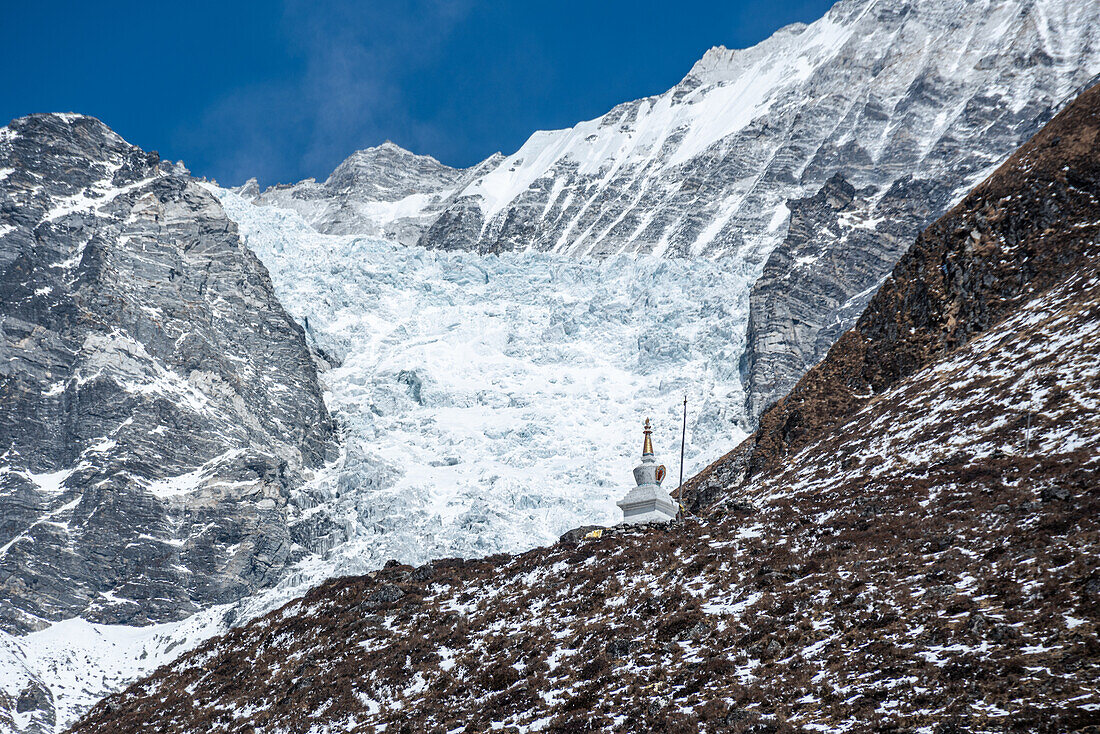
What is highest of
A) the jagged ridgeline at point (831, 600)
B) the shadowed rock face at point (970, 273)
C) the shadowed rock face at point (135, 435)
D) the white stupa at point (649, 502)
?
the shadowed rock face at point (135, 435)

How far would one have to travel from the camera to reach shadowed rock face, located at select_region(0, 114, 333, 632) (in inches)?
6078

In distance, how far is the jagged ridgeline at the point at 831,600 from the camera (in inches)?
746

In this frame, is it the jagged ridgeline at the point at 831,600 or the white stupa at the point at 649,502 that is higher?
the white stupa at the point at 649,502

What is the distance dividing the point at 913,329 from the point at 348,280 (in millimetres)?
153843

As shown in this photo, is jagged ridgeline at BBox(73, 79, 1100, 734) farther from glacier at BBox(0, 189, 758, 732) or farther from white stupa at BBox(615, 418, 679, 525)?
glacier at BBox(0, 189, 758, 732)

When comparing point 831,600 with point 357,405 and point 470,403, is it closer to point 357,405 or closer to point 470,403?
point 470,403

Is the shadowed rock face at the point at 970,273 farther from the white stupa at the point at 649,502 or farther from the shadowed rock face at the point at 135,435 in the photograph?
the shadowed rock face at the point at 135,435

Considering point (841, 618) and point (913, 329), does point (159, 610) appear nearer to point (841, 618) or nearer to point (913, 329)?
point (913, 329)

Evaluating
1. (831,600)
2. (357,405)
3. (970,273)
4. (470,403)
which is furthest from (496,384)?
(831,600)

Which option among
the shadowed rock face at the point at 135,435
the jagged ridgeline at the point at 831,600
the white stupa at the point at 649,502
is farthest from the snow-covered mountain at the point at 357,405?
the jagged ridgeline at the point at 831,600

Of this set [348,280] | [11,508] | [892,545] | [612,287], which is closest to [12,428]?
[11,508]

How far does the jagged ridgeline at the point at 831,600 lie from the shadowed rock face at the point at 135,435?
12627 cm

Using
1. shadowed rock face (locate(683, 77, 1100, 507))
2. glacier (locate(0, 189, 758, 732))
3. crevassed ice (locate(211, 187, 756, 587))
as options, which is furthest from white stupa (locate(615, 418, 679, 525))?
glacier (locate(0, 189, 758, 732))

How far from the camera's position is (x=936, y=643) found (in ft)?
64.0
